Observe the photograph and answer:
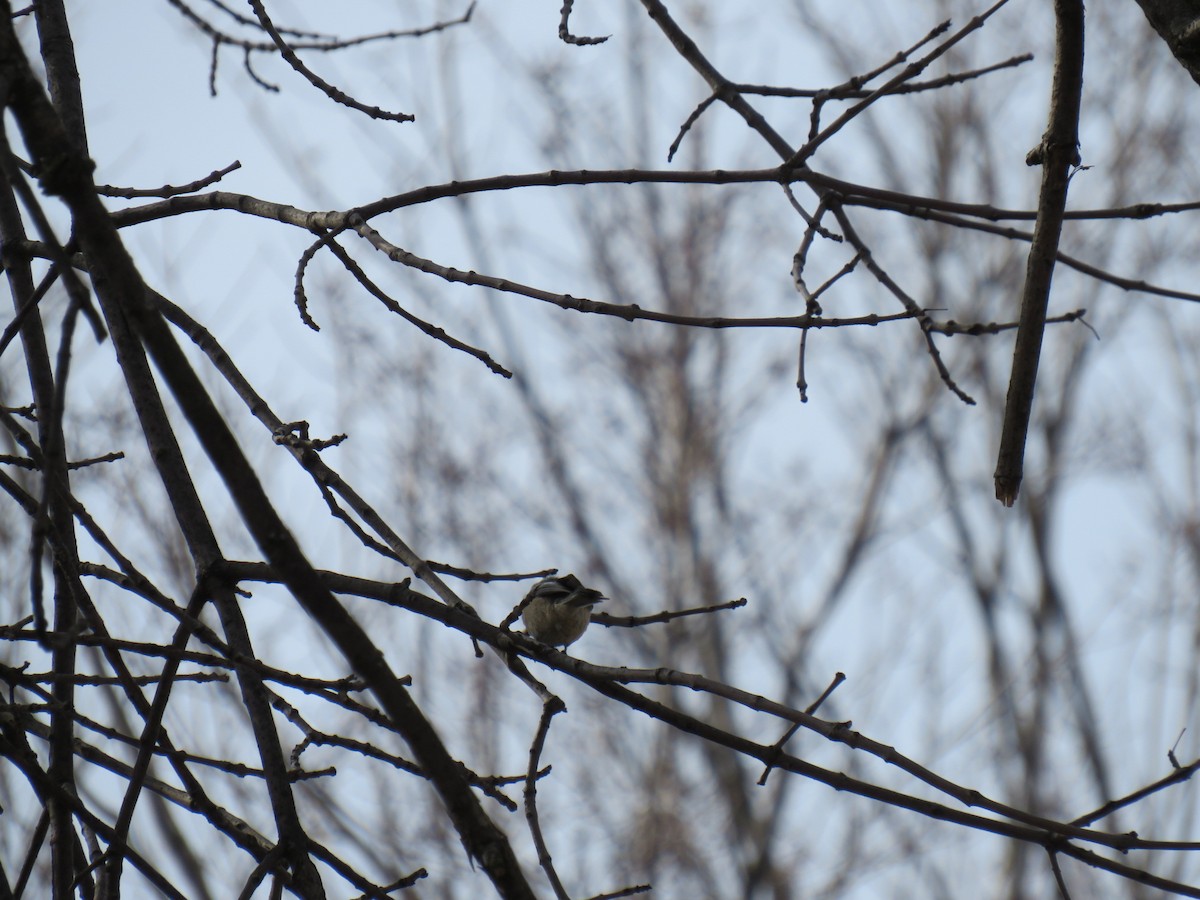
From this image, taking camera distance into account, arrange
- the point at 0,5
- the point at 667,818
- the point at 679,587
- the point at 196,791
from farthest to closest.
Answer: the point at 679,587 → the point at 667,818 → the point at 196,791 → the point at 0,5

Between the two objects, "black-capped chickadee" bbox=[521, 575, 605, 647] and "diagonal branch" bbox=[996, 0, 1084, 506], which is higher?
"black-capped chickadee" bbox=[521, 575, 605, 647]

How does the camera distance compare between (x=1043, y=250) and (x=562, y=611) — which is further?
(x=562, y=611)

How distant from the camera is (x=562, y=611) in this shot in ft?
11.2

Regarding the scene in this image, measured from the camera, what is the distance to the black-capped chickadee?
338cm

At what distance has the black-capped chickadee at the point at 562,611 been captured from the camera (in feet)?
11.1

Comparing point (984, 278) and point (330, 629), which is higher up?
point (984, 278)

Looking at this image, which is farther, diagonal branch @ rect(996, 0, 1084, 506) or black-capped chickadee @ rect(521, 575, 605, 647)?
black-capped chickadee @ rect(521, 575, 605, 647)

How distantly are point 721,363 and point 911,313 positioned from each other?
27.2ft

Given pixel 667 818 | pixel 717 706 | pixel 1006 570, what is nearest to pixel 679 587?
pixel 717 706

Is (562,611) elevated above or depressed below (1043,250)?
above

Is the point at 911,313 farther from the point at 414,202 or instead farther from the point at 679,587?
the point at 679,587

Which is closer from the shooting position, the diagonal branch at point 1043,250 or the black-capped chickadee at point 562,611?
the diagonal branch at point 1043,250

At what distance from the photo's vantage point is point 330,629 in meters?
1.22

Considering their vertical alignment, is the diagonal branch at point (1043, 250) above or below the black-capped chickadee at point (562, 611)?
below
